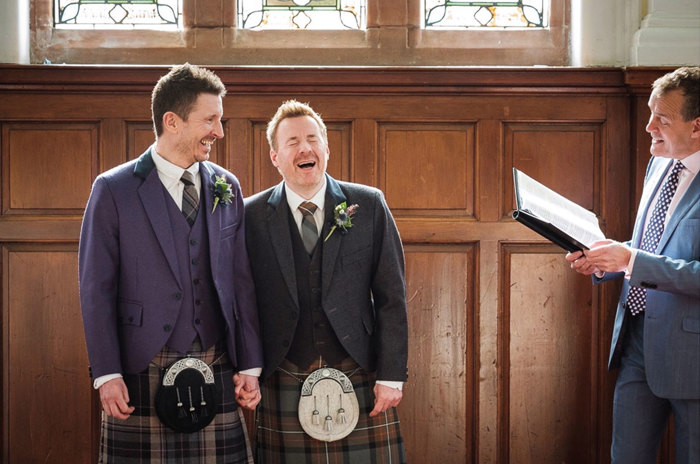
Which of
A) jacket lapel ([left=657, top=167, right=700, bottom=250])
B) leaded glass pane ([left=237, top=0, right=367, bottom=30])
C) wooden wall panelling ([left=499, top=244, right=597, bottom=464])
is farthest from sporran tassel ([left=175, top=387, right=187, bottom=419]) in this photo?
leaded glass pane ([left=237, top=0, right=367, bottom=30])

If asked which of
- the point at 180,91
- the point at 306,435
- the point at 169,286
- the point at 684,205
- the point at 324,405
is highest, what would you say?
the point at 180,91

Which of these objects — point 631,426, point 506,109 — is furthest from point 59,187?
point 631,426

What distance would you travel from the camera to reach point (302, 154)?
271 cm

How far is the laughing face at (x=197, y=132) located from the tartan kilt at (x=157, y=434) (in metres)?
0.63

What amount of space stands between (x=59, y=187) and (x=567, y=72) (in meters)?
2.49

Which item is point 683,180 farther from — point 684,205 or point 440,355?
point 440,355

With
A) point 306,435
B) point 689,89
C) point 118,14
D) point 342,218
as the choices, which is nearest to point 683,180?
point 689,89

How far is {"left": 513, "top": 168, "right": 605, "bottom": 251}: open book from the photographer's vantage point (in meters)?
2.47

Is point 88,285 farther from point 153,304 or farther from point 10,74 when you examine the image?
point 10,74

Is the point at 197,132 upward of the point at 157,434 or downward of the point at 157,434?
upward

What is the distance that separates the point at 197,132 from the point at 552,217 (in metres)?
1.21

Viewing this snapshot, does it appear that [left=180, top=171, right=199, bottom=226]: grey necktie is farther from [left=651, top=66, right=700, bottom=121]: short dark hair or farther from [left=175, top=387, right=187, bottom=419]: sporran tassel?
[left=651, top=66, right=700, bottom=121]: short dark hair

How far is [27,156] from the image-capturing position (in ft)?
12.2

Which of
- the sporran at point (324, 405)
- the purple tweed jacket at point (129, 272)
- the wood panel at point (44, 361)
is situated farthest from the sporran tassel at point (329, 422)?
the wood panel at point (44, 361)
